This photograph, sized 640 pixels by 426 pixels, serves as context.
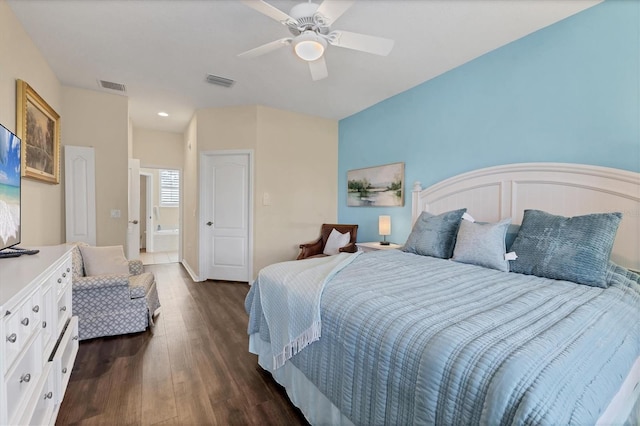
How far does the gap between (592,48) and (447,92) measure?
3.93 ft

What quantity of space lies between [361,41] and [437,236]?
67.9 inches

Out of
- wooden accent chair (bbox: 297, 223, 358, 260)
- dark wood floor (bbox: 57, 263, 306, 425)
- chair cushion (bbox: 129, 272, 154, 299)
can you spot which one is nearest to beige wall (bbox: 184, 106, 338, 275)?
wooden accent chair (bbox: 297, 223, 358, 260)

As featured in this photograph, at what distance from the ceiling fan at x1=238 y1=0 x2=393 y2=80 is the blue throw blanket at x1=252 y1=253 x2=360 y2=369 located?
1529 mm

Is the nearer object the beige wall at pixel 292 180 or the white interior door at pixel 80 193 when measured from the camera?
the white interior door at pixel 80 193

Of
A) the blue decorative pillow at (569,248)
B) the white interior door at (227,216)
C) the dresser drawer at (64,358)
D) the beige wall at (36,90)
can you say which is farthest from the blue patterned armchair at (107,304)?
the blue decorative pillow at (569,248)

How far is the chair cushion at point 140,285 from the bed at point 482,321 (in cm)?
131

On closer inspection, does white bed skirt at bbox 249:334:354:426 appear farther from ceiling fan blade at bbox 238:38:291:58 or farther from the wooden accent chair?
the wooden accent chair

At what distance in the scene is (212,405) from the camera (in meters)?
1.68

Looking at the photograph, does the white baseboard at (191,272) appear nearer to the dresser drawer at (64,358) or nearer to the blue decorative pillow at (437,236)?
the dresser drawer at (64,358)

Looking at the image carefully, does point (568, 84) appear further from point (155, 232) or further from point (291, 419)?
point (155, 232)

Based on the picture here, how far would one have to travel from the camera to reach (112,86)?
11.8 feet

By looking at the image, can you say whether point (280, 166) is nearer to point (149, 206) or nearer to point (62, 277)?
point (62, 277)

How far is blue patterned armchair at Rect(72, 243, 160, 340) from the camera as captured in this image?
2.38 metres

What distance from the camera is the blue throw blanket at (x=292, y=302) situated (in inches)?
57.9
